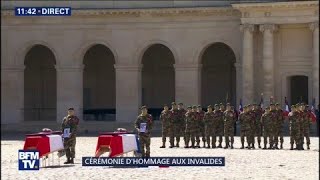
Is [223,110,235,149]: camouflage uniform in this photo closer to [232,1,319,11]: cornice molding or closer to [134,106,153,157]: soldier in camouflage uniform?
[134,106,153,157]: soldier in camouflage uniform

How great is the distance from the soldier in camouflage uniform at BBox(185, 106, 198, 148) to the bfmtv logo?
10.2m

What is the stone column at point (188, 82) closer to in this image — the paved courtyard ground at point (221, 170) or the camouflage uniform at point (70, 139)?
the paved courtyard ground at point (221, 170)

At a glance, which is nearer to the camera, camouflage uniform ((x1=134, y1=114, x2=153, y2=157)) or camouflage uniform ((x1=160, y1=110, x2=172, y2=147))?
camouflage uniform ((x1=134, y1=114, x2=153, y2=157))

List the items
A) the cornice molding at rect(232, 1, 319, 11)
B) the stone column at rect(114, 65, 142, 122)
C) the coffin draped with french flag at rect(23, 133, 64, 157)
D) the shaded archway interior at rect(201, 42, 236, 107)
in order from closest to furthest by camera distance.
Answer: the coffin draped with french flag at rect(23, 133, 64, 157) → the cornice molding at rect(232, 1, 319, 11) → the stone column at rect(114, 65, 142, 122) → the shaded archway interior at rect(201, 42, 236, 107)

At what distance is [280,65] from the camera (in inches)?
1671

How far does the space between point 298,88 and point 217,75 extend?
589 cm

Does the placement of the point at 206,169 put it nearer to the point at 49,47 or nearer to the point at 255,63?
the point at 255,63

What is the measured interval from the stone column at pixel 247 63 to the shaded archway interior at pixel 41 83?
41.4 feet

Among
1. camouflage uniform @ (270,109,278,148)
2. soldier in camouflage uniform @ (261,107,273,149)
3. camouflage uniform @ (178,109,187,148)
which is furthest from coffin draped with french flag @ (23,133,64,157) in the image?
camouflage uniform @ (270,109,278,148)

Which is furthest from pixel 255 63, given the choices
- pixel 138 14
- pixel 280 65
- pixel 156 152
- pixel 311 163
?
pixel 311 163

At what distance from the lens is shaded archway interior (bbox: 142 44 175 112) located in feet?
159

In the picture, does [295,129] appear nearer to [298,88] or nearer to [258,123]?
[258,123]

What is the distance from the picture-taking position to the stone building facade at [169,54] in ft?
137

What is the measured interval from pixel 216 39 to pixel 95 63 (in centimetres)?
914
